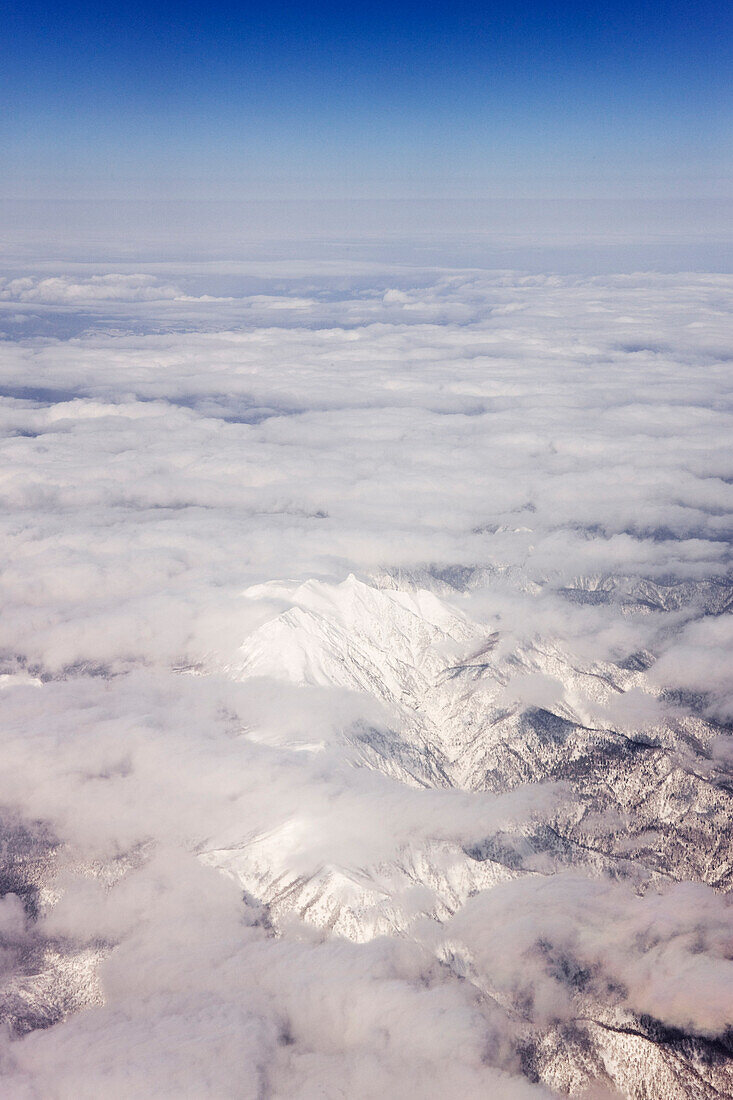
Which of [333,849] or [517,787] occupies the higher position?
[333,849]

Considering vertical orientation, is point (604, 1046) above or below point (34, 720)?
below

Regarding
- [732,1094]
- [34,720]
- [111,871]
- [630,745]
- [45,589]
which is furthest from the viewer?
[45,589]

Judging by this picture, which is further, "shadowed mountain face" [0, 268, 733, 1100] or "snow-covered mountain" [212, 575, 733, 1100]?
"snow-covered mountain" [212, 575, 733, 1100]

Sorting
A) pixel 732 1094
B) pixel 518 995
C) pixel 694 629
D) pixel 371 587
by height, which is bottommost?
pixel 732 1094

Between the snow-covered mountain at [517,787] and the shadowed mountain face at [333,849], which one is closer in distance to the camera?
the shadowed mountain face at [333,849]

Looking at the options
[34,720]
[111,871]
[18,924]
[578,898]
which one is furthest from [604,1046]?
[34,720]

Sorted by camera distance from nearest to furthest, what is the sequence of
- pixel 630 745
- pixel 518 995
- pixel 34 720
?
pixel 518 995, pixel 34 720, pixel 630 745

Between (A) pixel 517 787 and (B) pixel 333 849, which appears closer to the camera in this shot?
(B) pixel 333 849

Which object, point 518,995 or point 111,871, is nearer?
point 518,995

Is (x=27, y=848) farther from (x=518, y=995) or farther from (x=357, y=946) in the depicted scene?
(x=518, y=995)

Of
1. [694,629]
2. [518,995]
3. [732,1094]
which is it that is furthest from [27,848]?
[694,629]
